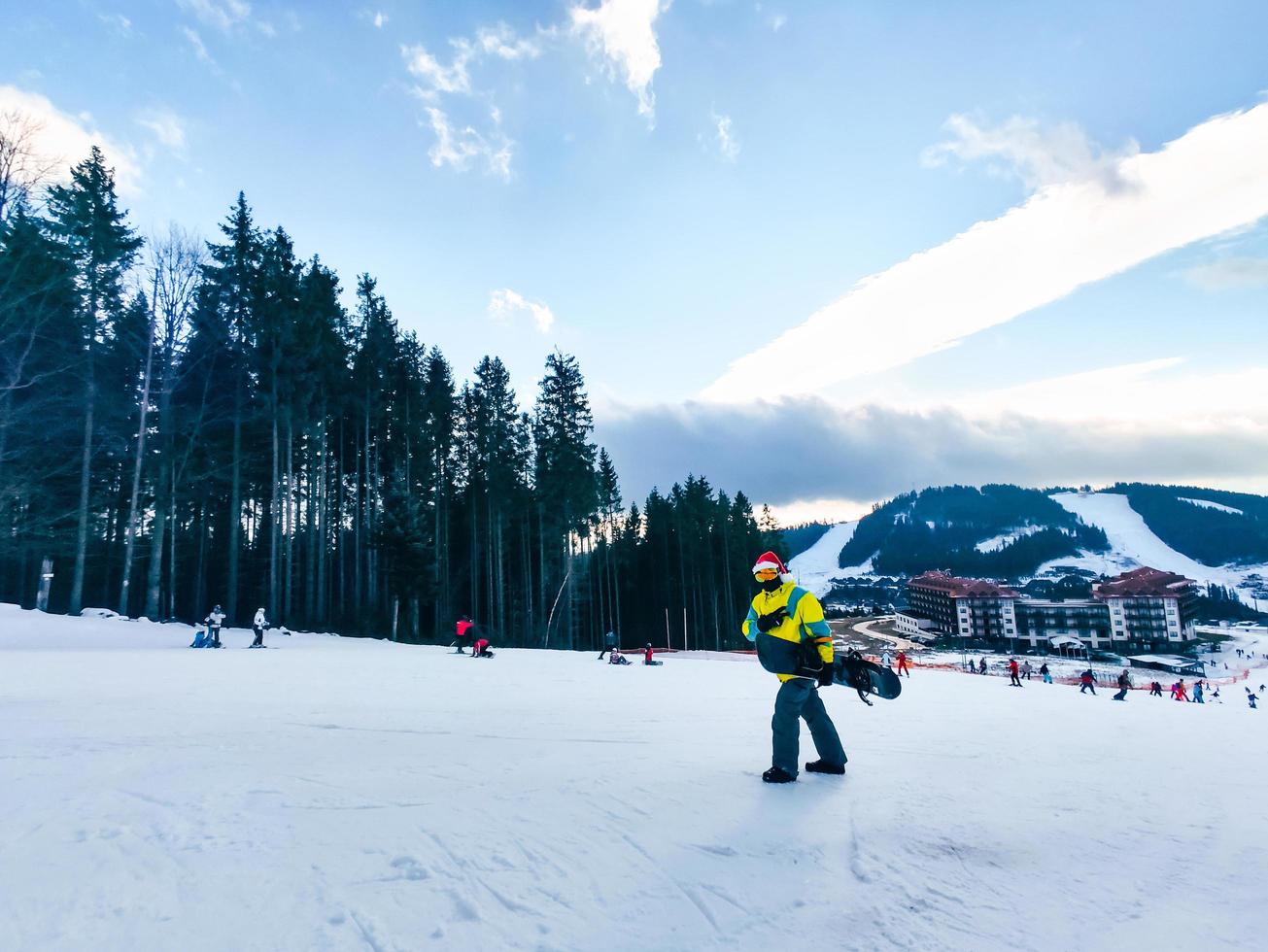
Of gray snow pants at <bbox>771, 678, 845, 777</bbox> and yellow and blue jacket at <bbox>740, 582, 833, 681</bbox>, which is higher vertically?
yellow and blue jacket at <bbox>740, 582, 833, 681</bbox>

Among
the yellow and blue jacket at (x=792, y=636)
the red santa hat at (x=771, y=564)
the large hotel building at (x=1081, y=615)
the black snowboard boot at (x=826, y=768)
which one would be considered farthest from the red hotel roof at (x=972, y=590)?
the yellow and blue jacket at (x=792, y=636)

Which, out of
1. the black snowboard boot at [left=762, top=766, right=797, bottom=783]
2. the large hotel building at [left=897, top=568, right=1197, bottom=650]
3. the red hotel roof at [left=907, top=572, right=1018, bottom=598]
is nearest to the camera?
the black snowboard boot at [left=762, top=766, right=797, bottom=783]

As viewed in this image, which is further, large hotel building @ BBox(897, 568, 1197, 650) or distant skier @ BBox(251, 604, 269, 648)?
large hotel building @ BBox(897, 568, 1197, 650)

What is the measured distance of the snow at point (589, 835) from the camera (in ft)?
9.02

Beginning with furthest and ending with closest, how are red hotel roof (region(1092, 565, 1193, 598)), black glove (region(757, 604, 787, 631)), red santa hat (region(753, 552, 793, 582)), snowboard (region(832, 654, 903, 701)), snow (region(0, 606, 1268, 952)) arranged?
red hotel roof (region(1092, 565, 1193, 598))
snowboard (region(832, 654, 903, 701))
red santa hat (region(753, 552, 793, 582))
black glove (region(757, 604, 787, 631))
snow (region(0, 606, 1268, 952))

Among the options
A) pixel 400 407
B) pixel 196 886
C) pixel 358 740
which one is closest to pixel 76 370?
pixel 400 407

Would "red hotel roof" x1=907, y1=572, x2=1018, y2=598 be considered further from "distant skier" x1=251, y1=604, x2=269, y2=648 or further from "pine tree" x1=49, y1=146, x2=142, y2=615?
"pine tree" x1=49, y1=146, x2=142, y2=615

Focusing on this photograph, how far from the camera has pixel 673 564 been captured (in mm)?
61500

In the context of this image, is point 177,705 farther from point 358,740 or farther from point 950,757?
point 950,757

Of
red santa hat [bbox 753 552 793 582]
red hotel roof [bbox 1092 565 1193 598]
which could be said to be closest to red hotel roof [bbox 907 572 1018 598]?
red hotel roof [bbox 1092 565 1193 598]

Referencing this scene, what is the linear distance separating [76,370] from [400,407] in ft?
57.0

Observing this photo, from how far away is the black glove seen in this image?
5375 mm

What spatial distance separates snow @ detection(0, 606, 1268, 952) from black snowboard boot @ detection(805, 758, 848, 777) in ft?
0.66

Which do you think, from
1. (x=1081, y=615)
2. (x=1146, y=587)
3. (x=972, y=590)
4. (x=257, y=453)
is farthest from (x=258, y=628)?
(x=1146, y=587)
